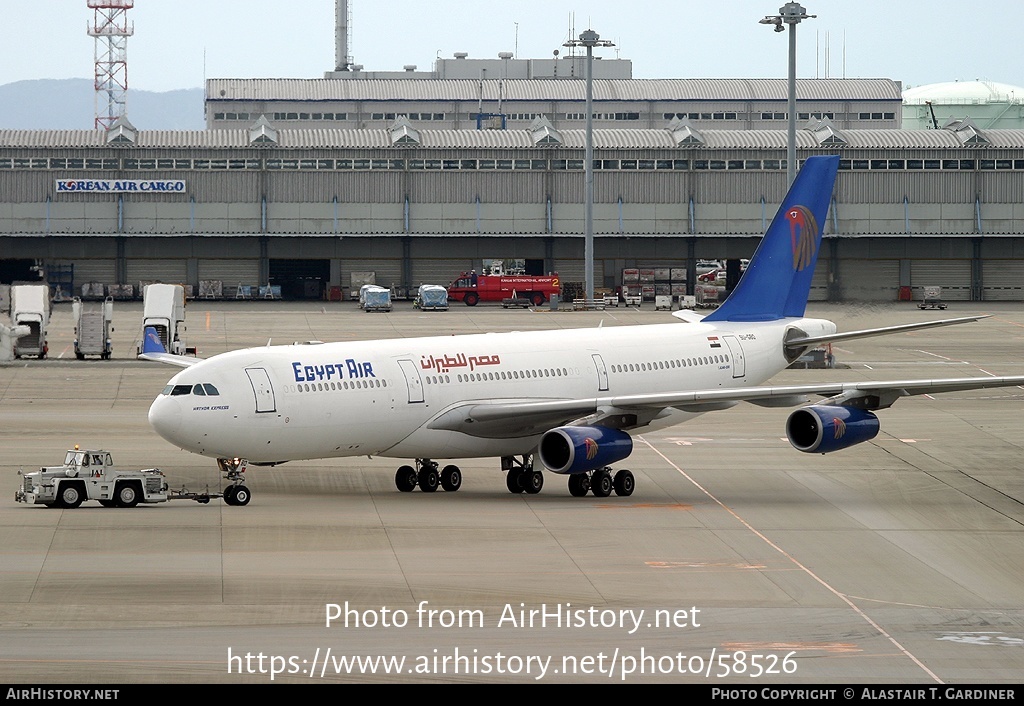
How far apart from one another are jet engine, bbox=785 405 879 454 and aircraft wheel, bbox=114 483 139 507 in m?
16.5

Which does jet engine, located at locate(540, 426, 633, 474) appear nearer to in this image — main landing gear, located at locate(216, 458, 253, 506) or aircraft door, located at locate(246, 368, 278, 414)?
aircraft door, located at locate(246, 368, 278, 414)

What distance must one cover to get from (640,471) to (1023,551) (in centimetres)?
1346

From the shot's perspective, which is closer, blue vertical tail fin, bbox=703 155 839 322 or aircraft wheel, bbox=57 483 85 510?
aircraft wheel, bbox=57 483 85 510

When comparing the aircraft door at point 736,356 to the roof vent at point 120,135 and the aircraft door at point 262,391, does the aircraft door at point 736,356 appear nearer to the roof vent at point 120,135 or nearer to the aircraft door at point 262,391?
the aircraft door at point 262,391

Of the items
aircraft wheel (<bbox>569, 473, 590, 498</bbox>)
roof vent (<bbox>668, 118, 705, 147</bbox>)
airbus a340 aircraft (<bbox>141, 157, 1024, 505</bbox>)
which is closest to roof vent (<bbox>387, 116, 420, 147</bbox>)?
roof vent (<bbox>668, 118, 705, 147</bbox>)

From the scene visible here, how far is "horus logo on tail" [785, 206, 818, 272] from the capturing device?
47406 millimetres

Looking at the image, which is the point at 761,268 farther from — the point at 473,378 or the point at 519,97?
the point at 519,97

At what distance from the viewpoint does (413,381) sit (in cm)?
3834

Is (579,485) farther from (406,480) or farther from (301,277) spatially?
(301,277)

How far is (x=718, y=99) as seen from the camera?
584 feet

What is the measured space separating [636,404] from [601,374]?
4295mm

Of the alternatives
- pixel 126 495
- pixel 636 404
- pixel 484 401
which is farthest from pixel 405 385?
pixel 126 495

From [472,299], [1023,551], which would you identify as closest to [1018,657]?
[1023,551]

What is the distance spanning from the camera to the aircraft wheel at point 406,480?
1570 inches
